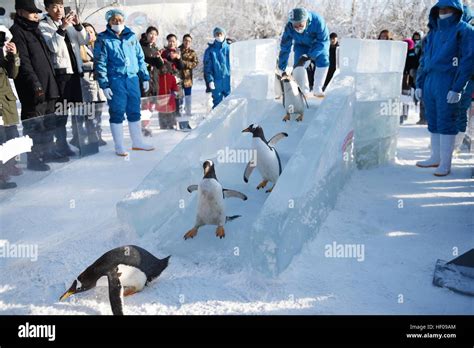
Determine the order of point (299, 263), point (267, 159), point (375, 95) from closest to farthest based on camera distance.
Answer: point (299, 263) → point (267, 159) → point (375, 95)

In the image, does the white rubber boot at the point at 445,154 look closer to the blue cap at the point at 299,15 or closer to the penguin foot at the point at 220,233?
the blue cap at the point at 299,15

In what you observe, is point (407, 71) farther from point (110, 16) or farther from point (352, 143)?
point (110, 16)

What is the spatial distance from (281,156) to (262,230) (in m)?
1.61

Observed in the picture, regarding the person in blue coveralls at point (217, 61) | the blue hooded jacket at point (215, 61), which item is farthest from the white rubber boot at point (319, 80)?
the blue hooded jacket at point (215, 61)

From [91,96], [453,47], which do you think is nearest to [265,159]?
[453,47]

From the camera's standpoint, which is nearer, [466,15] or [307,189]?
[307,189]

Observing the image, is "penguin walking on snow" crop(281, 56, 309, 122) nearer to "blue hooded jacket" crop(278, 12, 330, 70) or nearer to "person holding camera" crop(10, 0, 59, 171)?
"blue hooded jacket" crop(278, 12, 330, 70)

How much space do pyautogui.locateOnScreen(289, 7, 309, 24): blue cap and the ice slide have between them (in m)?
0.54

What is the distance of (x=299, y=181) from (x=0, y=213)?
111 inches

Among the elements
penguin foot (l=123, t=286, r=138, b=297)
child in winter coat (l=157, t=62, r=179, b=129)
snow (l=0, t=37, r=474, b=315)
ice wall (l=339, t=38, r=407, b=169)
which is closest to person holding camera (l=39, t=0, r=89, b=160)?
snow (l=0, t=37, r=474, b=315)

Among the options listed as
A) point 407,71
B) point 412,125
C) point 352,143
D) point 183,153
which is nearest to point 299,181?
point 183,153

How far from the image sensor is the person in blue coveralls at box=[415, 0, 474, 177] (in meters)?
4.38

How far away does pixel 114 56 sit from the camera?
5477mm

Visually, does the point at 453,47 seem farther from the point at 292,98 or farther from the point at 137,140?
the point at 137,140
